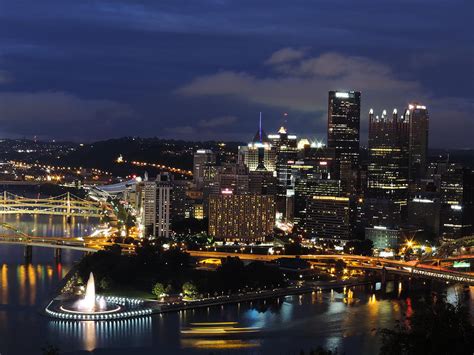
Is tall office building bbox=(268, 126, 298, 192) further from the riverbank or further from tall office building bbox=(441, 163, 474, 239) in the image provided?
the riverbank

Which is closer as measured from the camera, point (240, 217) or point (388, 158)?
point (240, 217)

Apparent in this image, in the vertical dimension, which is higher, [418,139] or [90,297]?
[418,139]

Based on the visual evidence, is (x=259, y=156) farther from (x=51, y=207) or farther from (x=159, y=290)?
(x=159, y=290)

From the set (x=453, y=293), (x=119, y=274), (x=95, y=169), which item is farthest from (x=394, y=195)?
(x=95, y=169)

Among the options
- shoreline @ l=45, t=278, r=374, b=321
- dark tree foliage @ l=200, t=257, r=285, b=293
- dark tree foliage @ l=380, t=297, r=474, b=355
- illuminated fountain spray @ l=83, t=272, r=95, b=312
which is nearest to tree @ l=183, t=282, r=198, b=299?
dark tree foliage @ l=200, t=257, r=285, b=293

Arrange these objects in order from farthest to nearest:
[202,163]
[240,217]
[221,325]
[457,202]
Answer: [202,163], [457,202], [240,217], [221,325]

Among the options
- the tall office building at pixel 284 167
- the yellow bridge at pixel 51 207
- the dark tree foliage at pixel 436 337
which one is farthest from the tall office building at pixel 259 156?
the dark tree foliage at pixel 436 337

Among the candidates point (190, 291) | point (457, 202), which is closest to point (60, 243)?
point (190, 291)
